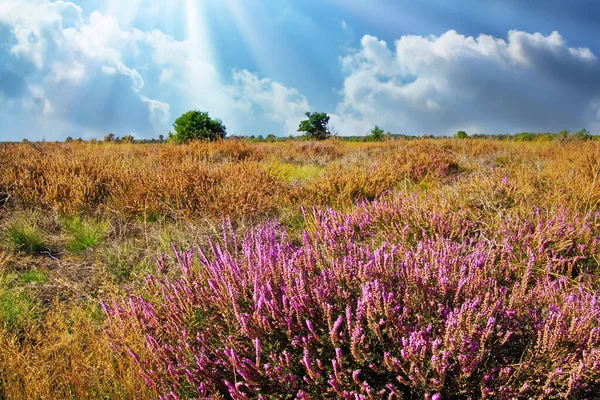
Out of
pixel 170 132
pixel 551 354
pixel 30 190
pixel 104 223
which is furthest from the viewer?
pixel 170 132

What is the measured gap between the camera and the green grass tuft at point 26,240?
4.11 meters

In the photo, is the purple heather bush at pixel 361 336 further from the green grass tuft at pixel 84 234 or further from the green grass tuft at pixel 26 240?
the green grass tuft at pixel 26 240

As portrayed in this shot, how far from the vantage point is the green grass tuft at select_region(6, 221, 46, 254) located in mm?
4109

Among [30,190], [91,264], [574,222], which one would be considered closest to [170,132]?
[30,190]

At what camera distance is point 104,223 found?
4520 mm

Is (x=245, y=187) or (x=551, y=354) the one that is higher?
(x=245, y=187)

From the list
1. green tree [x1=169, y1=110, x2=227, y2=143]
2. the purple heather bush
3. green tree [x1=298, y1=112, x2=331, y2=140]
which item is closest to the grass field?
the purple heather bush

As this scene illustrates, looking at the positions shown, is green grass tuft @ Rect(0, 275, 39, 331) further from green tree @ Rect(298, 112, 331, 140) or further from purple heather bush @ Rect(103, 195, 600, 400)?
green tree @ Rect(298, 112, 331, 140)

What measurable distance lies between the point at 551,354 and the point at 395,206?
82.9 inches

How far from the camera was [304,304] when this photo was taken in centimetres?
157

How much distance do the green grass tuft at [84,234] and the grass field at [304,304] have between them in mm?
19

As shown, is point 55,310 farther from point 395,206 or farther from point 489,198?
point 489,198

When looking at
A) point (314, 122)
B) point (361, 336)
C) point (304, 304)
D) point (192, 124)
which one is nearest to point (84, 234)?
point (304, 304)

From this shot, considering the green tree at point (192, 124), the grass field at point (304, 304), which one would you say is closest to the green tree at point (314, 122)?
the green tree at point (192, 124)
